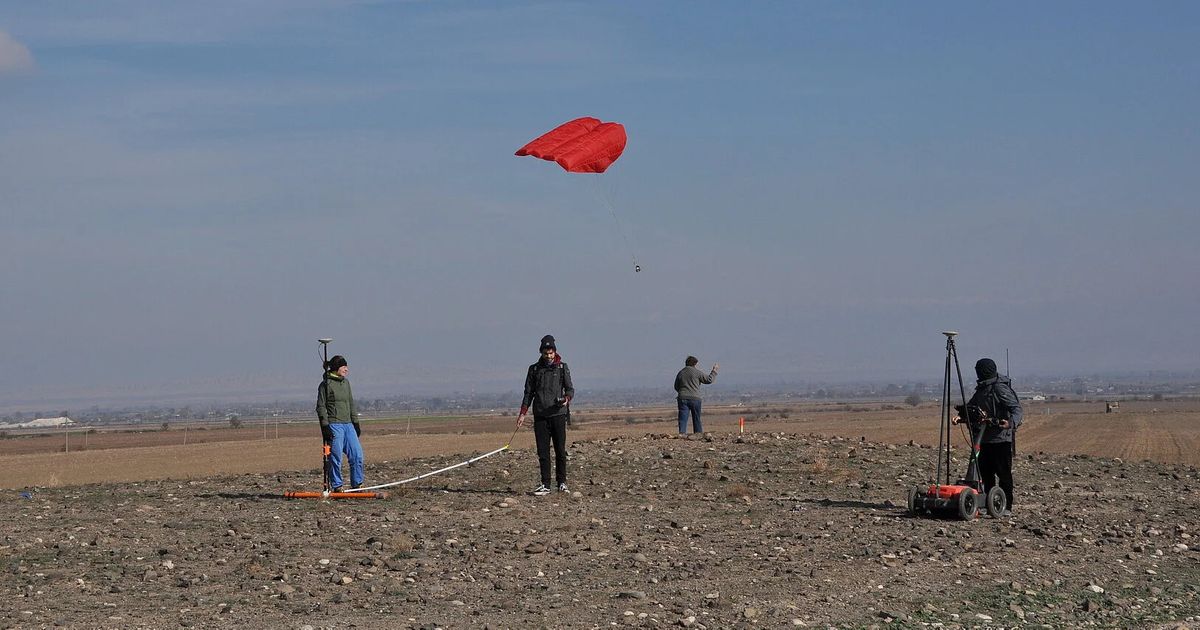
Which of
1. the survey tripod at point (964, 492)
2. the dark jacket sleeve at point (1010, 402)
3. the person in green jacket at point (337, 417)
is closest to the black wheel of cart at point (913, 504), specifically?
the survey tripod at point (964, 492)

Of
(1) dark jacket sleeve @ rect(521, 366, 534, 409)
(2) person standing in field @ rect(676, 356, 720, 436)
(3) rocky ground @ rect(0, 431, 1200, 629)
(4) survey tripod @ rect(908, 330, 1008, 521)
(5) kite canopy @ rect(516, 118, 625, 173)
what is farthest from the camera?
(2) person standing in field @ rect(676, 356, 720, 436)

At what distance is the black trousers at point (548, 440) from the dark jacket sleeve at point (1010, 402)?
5.58 meters

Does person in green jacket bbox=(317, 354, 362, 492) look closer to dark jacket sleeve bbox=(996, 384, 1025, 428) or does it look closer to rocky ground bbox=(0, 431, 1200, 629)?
rocky ground bbox=(0, 431, 1200, 629)

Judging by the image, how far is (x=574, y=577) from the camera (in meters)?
12.0

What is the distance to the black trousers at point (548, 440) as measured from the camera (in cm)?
1786

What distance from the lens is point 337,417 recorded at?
1805cm

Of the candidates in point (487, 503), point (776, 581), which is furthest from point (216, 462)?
point (776, 581)

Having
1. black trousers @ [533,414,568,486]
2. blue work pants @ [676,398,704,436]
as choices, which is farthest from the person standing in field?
black trousers @ [533,414,568,486]

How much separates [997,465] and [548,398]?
227 inches

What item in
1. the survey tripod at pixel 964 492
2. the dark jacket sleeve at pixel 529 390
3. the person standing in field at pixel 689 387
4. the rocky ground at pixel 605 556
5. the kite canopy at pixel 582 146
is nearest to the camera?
the rocky ground at pixel 605 556

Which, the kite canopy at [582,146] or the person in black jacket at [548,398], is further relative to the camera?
the kite canopy at [582,146]

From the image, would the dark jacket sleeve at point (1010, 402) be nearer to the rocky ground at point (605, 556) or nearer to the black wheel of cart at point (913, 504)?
the rocky ground at point (605, 556)

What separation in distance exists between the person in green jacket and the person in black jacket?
2.39m

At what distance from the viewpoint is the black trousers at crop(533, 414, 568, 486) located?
1786 cm
